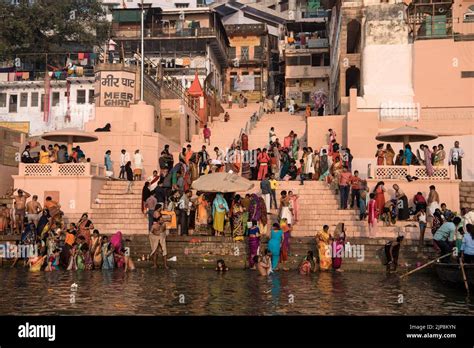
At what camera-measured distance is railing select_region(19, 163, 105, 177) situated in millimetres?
21297

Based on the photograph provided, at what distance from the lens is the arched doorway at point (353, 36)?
34647 mm

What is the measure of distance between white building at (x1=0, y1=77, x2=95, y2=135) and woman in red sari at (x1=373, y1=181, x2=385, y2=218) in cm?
2783

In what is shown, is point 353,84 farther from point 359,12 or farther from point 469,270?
point 469,270

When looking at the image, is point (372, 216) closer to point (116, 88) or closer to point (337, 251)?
point (337, 251)

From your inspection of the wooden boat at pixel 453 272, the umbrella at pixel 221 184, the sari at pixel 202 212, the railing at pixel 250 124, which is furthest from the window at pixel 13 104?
the wooden boat at pixel 453 272

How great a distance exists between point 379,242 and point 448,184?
4143 millimetres

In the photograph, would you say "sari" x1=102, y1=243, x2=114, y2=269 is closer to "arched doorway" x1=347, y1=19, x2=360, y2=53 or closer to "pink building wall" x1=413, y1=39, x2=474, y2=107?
"pink building wall" x1=413, y1=39, x2=474, y2=107

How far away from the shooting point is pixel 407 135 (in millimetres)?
20984

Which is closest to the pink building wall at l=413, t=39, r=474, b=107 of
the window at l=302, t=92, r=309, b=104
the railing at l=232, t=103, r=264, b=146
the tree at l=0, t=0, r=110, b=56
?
the railing at l=232, t=103, r=264, b=146

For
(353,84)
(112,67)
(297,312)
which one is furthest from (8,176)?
(353,84)

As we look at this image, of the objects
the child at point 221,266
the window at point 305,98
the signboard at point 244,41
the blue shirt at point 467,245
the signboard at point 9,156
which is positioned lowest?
the child at point 221,266

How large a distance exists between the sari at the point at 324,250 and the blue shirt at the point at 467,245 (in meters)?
3.99

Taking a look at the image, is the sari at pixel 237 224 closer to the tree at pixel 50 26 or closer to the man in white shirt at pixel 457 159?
the man in white shirt at pixel 457 159

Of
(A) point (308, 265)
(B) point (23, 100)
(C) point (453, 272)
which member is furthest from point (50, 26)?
(C) point (453, 272)
